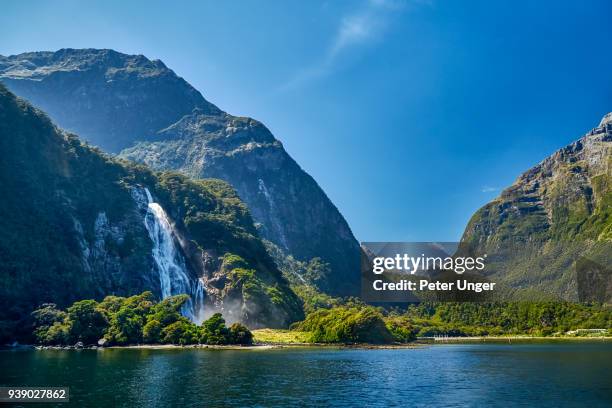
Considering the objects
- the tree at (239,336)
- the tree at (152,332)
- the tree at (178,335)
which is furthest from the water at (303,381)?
the tree at (239,336)

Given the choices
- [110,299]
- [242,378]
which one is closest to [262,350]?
[110,299]

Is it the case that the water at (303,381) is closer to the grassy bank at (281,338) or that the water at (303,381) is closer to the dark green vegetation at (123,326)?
the dark green vegetation at (123,326)

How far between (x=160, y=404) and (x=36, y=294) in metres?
131

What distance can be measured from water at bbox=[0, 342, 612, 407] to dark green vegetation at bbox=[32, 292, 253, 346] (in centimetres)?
3787

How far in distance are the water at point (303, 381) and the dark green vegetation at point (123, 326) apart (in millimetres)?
37872

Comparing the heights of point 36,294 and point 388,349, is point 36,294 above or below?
above

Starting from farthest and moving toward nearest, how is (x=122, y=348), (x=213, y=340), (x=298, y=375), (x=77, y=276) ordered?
(x=77, y=276), (x=213, y=340), (x=122, y=348), (x=298, y=375)

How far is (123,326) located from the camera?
505ft

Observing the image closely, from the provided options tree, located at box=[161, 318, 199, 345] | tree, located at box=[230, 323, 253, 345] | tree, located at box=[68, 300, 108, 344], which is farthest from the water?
tree, located at box=[230, 323, 253, 345]

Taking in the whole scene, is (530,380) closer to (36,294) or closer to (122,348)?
(122,348)

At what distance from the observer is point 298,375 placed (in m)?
90.2

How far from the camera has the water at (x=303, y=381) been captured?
65.4m

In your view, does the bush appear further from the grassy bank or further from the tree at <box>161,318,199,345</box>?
the tree at <box>161,318,199,345</box>

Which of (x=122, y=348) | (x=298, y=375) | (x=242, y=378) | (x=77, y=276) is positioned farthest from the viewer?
(x=77, y=276)
